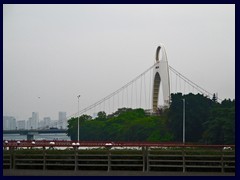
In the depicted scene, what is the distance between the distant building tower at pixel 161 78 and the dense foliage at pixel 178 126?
684 centimetres

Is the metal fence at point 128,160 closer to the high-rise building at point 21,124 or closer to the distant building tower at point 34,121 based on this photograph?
the high-rise building at point 21,124

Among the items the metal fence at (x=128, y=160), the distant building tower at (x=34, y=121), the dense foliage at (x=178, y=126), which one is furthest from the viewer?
the distant building tower at (x=34, y=121)

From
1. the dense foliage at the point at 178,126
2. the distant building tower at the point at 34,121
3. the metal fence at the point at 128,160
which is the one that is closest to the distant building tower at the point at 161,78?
the dense foliage at the point at 178,126

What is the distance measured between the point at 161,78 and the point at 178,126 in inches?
1123

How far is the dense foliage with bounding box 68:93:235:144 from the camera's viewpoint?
4491 centimetres

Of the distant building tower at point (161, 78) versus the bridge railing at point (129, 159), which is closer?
the bridge railing at point (129, 159)

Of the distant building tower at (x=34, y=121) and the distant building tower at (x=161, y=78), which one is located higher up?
the distant building tower at (x=161, y=78)

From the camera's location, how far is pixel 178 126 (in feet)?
181

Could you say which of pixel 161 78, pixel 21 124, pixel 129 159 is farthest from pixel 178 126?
pixel 129 159

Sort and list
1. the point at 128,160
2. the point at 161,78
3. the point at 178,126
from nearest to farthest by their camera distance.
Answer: the point at 128,160
the point at 178,126
the point at 161,78

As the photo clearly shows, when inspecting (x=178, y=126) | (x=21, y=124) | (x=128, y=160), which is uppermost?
(x=21, y=124)

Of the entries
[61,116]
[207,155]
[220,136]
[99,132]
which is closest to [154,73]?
[99,132]

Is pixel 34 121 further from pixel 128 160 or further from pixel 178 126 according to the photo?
pixel 128 160

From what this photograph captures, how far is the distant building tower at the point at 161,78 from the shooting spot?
81.5 meters
